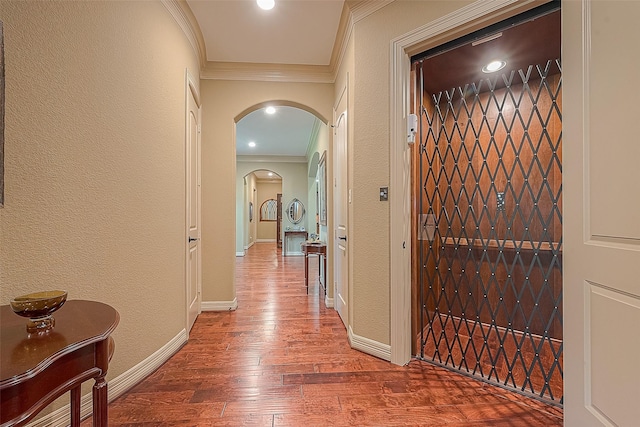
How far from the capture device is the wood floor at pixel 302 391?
1544 millimetres

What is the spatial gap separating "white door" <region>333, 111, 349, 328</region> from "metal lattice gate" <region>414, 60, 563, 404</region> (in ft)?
2.28

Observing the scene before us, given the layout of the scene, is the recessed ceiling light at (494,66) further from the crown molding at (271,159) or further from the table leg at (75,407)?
the crown molding at (271,159)

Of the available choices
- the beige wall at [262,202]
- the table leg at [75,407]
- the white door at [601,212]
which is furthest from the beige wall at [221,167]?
the beige wall at [262,202]

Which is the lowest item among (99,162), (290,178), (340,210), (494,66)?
(340,210)

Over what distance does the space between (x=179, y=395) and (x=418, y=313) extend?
1.65m

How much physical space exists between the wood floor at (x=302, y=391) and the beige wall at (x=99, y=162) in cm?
31

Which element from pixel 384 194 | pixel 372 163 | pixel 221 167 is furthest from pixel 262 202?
pixel 384 194

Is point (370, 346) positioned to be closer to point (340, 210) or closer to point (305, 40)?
point (340, 210)

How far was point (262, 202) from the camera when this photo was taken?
12.2m

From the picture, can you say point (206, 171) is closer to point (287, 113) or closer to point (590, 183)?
point (287, 113)

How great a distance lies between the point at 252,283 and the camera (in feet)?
15.3

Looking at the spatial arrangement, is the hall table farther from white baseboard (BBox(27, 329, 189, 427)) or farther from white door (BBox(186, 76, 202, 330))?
white door (BBox(186, 76, 202, 330))

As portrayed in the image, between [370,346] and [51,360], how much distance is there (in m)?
1.89

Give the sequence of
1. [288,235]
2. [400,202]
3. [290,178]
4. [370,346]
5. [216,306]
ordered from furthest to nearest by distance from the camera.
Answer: [290,178] < [288,235] < [216,306] < [370,346] < [400,202]
